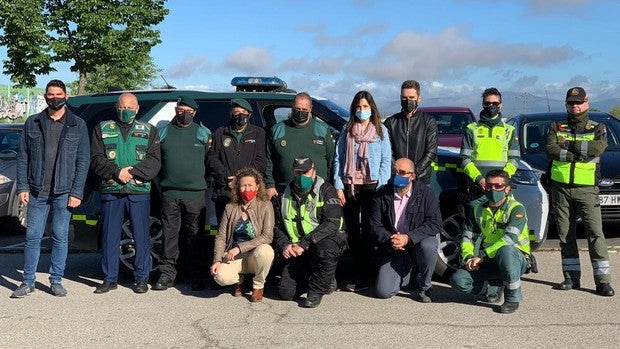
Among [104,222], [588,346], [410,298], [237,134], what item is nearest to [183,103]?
[237,134]

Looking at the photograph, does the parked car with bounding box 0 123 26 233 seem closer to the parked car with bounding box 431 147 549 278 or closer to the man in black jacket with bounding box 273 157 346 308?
the man in black jacket with bounding box 273 157 346 308

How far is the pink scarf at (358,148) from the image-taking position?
627cm

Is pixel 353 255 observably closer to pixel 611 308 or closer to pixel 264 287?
pixel 264 287

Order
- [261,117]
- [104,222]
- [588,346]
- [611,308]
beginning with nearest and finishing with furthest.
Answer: [588,346], [611,308], [104,222], [261,117]

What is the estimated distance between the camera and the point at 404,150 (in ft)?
21.2

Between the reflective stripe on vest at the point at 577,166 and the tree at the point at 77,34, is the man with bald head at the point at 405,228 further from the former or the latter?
the tree at the point at 77,34

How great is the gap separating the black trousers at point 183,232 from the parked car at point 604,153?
3588 millimetres

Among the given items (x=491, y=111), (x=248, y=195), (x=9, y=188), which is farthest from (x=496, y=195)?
(x=9, y=188)

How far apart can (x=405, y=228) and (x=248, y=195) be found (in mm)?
1428

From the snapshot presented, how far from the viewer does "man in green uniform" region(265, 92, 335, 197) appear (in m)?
6.33

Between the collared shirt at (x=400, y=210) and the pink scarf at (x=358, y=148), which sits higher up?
the pink scarf at (x=358, y=148)

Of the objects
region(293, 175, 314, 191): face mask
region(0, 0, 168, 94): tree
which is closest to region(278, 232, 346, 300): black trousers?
region(293, 175, 314, 191): face mask

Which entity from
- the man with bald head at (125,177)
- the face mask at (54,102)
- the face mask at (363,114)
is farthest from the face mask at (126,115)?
the face mask at (363,114)

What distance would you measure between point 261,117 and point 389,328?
2707 mm
